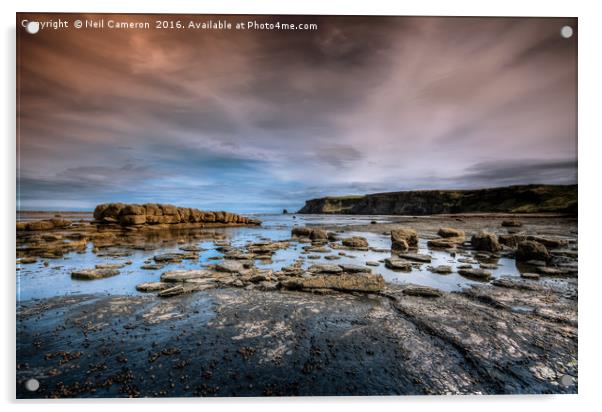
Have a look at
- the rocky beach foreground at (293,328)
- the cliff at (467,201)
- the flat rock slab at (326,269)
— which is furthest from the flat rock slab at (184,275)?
the cliff at (467,201)

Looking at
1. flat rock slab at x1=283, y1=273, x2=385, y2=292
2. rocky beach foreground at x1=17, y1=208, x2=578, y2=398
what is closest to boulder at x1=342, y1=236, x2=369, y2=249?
rocky beach foreground at x1=17, y1=208, x2=578, y2=398

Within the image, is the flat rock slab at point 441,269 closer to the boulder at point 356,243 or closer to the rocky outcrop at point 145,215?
the boulder at point 356,243

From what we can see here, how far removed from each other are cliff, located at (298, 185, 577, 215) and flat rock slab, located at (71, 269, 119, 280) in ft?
17.0

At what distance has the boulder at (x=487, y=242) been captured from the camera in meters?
8.03

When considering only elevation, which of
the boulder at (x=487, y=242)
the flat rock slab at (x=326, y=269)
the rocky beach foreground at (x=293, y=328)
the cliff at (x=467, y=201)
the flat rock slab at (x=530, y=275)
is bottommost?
the rocky beach foreground at (x=293, y=328)

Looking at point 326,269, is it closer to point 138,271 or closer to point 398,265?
point 398,265

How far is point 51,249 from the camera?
6.68 m

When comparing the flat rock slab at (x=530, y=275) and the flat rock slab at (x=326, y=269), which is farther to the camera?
the flat rock slab at (x=326, y=269)

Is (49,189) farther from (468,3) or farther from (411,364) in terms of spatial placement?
(468,3)

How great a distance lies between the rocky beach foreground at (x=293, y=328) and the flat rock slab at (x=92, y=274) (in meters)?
0.02

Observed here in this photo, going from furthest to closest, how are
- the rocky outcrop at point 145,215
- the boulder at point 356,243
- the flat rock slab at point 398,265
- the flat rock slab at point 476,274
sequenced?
the rocky outcrop at point 145,215
the boulder at point 356,243
the flat rock slab at point 398,265
the flat rock slab at point 476,274

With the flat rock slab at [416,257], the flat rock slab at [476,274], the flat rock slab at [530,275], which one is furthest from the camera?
the flat rock slab at [416,257]

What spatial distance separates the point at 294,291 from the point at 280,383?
187cm

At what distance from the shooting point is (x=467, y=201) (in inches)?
341
